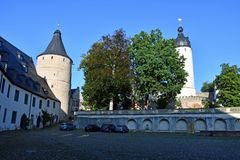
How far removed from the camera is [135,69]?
163 feet

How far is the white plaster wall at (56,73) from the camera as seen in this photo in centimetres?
6581

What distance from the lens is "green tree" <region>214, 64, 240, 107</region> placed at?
50594mm

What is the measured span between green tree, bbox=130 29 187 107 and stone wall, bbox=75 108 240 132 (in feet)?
12.6

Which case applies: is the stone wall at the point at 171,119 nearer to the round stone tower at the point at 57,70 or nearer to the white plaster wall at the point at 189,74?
the round stone tower at the point at 57,70

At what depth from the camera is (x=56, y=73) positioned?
6606cm

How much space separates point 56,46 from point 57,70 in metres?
6.18

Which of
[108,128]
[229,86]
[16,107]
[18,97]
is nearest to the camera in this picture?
[16,107]

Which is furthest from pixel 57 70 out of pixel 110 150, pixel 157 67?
pixel 110 150

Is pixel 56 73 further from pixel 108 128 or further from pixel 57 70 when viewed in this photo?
pixel 108 128

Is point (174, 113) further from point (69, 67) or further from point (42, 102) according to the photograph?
point (69, 67)

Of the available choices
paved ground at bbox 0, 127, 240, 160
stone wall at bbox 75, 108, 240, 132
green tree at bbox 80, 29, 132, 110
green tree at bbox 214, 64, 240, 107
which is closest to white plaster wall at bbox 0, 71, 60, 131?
stone wall at bbox 75, 108, 240, 132

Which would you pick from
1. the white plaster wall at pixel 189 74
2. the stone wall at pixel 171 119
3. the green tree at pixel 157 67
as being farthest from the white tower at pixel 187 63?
the stone wall at pixel 171 119

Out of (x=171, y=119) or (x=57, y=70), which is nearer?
(x=171, y=119)

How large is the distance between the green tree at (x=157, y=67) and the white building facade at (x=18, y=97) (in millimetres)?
17651
